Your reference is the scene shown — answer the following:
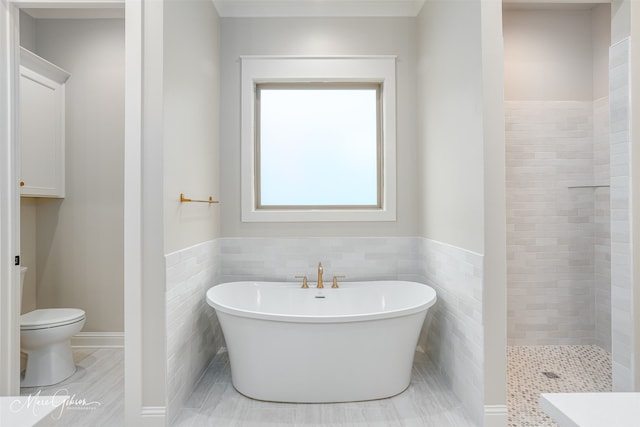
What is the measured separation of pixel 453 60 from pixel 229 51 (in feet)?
6.03

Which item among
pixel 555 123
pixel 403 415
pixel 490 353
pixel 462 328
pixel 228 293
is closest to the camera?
pixel 490 353

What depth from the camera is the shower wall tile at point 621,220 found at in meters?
2.08

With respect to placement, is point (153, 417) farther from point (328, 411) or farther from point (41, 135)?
point (41, 135)

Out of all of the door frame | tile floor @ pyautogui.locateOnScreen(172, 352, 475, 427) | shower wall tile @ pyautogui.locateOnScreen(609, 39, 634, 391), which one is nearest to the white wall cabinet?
Result: the door frame

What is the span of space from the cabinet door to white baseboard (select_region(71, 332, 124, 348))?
122cm

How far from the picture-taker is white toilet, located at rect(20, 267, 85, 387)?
2.52 m

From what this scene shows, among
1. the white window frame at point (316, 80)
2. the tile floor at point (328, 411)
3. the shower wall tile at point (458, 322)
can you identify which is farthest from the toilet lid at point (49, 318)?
the shower wall tile at point (458, 322)

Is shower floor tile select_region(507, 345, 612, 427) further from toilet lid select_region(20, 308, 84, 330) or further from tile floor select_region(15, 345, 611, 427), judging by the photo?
toilet lid select_region(20, 308, 84, 330)

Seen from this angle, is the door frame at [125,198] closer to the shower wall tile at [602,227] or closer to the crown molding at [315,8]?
the crown molding at [315,8]

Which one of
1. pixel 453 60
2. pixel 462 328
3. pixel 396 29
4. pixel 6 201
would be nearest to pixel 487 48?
pixel 453 60

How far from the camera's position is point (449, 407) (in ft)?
7.42

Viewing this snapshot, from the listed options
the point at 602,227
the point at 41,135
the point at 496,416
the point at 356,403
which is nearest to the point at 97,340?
the point at 41,135

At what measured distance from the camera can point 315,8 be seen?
3145 mm

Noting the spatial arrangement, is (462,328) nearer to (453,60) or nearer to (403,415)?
(403,415)
